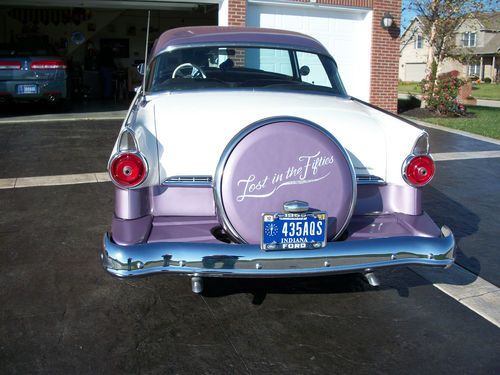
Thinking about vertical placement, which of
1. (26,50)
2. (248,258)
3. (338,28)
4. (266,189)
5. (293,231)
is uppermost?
(338,28)

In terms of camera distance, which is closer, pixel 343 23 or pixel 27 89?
pixel 27 89

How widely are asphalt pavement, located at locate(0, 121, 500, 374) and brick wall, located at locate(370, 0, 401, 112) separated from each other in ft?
29.3

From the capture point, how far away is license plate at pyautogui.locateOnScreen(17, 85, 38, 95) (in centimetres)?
1248

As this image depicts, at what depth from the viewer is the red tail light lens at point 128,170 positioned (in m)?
3.36

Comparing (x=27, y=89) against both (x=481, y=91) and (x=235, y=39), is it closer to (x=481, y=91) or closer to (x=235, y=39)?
(x=235, y=39)

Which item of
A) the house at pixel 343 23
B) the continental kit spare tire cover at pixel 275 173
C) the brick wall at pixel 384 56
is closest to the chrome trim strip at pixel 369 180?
the continental kit spare tire cover at pixel 275 173

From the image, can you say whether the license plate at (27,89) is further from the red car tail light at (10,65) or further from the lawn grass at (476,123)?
the lawn grass at (476,123)

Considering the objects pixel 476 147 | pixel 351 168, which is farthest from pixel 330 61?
pixel 476 147

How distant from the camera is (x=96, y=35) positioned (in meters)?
20.0

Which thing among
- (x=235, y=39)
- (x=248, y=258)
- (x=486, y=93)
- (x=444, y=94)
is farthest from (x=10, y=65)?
(x=486, y=93)

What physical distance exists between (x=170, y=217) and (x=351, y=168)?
1.15 m

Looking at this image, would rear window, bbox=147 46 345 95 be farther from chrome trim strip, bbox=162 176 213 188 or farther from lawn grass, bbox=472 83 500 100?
lawn grass, bbox=472 83 500 100

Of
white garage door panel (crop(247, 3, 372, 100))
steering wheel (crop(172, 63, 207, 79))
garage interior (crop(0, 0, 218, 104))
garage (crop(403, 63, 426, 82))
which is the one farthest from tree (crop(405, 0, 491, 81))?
garage (crop(403, 63, 426, 82))

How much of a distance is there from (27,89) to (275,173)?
10756 mm
